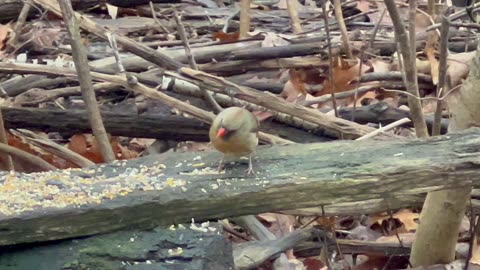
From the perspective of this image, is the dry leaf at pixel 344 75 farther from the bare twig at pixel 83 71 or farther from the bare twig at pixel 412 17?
the bare twig at pixel 83 71

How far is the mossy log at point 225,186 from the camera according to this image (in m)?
2.12

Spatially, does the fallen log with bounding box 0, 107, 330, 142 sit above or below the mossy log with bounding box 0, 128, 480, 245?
below

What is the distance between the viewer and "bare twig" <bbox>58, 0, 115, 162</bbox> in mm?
3057

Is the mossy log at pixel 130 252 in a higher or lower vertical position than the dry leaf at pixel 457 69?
higher

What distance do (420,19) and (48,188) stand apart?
12.1 ft

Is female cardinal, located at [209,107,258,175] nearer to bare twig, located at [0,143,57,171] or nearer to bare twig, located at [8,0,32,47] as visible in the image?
bare twig, located at [0,143,57,171]

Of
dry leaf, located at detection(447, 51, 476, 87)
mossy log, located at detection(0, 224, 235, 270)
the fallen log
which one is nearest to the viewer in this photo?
mossy log, located at detection(0, 224, 235, 270)

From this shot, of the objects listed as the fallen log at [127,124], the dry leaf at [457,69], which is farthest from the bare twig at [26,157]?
the dry leaf at [457,69]

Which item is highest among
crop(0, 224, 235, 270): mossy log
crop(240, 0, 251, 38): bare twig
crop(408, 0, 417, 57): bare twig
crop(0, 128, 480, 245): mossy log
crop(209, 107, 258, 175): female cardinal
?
crop(408, 0, 417, 57): bare twig

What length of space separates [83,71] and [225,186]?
1.07m

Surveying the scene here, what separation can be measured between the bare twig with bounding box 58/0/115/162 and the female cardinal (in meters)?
0.81

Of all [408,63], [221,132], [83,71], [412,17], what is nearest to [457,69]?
[412,17]

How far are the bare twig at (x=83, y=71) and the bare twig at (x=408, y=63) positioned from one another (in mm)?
1046

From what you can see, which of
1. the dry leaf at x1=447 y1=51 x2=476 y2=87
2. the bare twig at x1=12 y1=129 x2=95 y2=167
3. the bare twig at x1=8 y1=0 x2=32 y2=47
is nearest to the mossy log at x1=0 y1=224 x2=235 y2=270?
the bare twig at x1=12 y1=129 x2=95 y2=167
